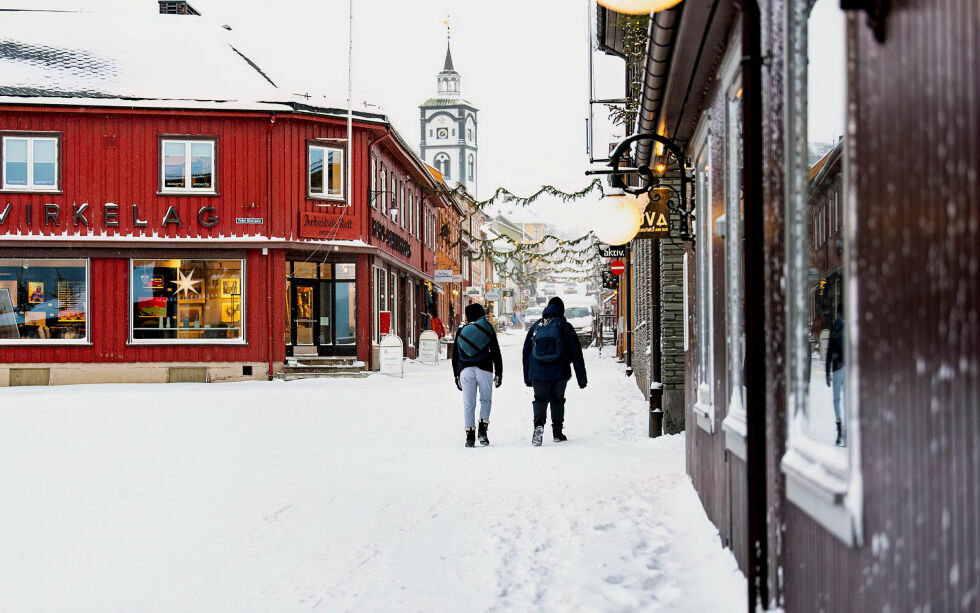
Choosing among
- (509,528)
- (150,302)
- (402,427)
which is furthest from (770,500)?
(150,302)

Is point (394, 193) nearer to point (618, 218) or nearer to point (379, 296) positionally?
point (379, 296)

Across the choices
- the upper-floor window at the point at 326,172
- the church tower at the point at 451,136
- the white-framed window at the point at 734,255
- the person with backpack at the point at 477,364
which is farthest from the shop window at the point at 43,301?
the church tower at the point at 451,136

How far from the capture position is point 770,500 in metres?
4.22

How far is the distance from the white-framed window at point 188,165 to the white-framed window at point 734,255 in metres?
19.3

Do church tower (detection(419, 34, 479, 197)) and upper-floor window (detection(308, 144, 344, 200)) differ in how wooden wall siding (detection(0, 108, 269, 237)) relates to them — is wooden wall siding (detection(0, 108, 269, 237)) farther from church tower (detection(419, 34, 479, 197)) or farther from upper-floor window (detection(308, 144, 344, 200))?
church tower (detection(419, 34, 479, 197))

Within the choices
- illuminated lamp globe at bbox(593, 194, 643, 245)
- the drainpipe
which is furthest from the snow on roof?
the drainpipe

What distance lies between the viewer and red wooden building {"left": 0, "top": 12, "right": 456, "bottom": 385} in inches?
897

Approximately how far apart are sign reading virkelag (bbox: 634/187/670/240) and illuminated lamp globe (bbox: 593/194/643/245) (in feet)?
1.49

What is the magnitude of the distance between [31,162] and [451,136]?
7905 centimetres

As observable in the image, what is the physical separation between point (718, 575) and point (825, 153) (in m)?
2.51

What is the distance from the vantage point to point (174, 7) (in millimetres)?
29656

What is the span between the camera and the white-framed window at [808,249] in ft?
10.2

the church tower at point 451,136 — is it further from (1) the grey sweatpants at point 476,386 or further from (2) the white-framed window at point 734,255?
(2) the white-framed window at point 734,255

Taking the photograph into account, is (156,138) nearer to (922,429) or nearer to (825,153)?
(825,153)
